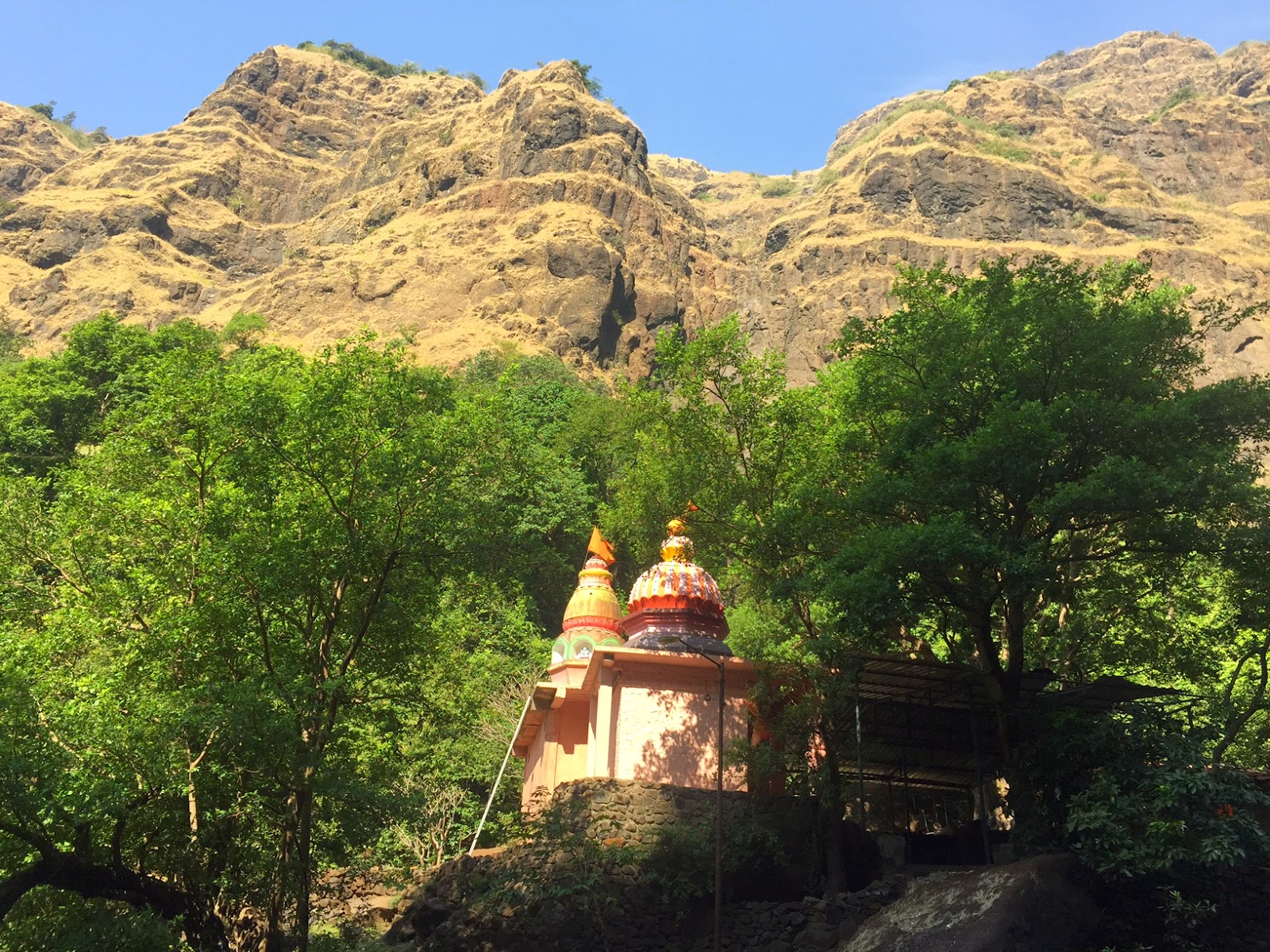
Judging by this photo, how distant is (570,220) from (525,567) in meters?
50.3

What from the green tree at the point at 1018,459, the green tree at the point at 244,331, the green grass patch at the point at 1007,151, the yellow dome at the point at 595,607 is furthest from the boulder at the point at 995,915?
the green grass patch at the point at 1007,151

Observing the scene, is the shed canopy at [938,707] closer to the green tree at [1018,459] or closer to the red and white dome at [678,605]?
the green tree at [1018,459]

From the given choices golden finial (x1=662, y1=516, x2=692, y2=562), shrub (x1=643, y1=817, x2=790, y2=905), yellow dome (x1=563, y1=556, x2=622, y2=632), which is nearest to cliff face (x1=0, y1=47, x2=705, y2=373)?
yellow dome (x1=563, y1=556, x2=622, y2=632)

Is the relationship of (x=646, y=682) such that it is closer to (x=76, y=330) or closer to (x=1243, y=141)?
(x=76, y=330)

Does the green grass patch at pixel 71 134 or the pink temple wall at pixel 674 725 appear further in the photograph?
the green grass patch at pixel 71 134

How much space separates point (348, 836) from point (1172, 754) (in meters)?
9.33

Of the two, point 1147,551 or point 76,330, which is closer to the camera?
point 1147,551

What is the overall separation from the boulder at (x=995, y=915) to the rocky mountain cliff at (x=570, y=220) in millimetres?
45134

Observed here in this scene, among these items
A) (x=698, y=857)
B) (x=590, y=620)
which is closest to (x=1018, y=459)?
(x=698, y=857)

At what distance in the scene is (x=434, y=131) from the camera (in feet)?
257

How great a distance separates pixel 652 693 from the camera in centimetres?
1678

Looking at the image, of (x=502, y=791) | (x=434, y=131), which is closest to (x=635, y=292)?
(x=434, y=131)

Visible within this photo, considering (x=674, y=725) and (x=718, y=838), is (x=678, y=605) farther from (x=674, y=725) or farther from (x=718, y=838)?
(x=718, y=838)

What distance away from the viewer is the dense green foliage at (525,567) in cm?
1189
